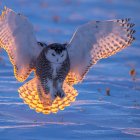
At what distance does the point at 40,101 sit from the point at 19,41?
741mm

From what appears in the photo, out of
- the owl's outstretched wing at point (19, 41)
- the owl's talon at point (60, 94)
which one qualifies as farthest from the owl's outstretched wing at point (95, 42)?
the owl's talon at point (60, 94)

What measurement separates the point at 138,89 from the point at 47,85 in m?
2.41

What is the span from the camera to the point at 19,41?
778 centimetres

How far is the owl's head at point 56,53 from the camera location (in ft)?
24.2

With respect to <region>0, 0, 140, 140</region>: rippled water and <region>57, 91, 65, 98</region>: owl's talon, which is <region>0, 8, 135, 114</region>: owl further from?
<region>0, 0, 140, 140</region>: rippled water

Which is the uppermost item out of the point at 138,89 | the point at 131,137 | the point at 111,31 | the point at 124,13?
the point at 111,31

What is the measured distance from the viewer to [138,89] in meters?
9.74

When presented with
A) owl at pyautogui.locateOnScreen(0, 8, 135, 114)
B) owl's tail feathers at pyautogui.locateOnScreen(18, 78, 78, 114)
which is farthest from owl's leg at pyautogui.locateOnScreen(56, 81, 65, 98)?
owl's tail feathers at pyautogui.locateOnScreen(18, 78, 78, 114)

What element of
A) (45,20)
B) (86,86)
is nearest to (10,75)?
(86,86)

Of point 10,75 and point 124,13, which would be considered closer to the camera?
point 10,75

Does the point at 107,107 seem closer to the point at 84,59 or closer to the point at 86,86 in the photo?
the point at 84,59

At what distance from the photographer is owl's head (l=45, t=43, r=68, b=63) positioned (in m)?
7.39

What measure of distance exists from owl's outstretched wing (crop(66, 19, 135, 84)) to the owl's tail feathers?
13.0 inches

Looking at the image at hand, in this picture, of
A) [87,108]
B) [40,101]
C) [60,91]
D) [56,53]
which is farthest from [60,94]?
[87,108]
